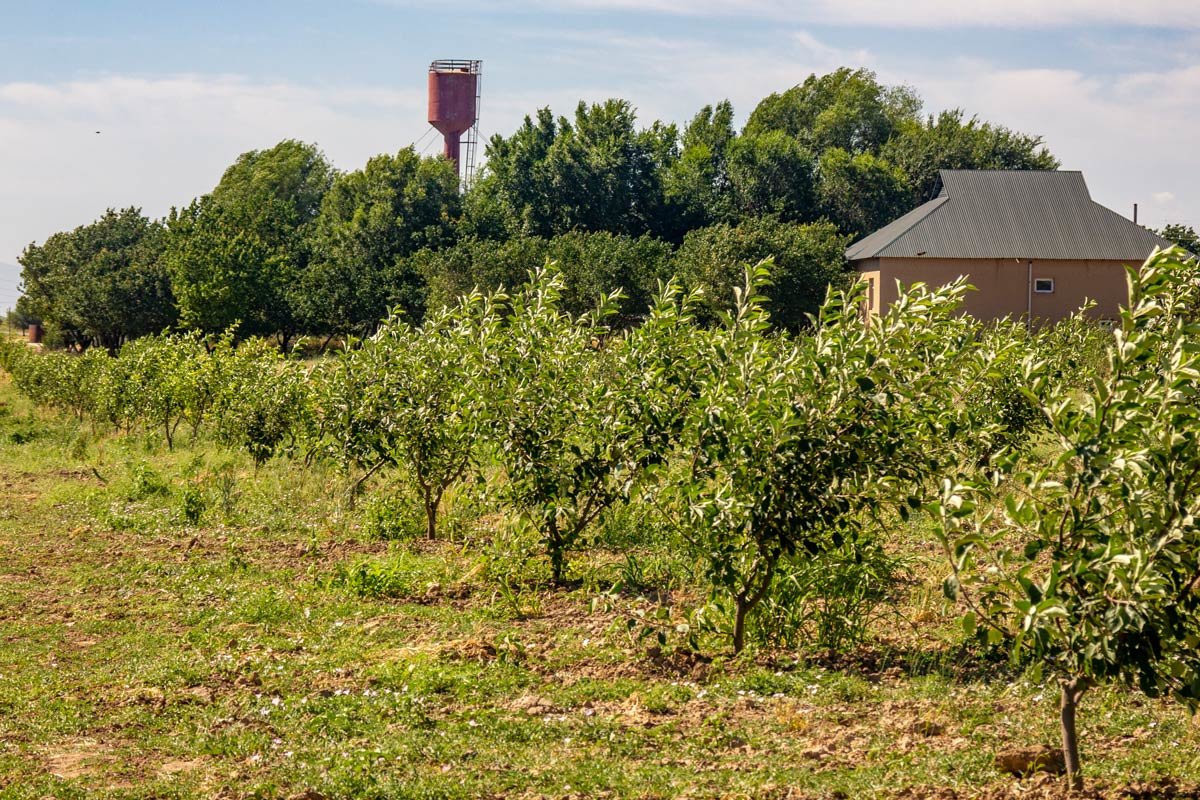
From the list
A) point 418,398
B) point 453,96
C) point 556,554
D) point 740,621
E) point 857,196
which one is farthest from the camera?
point 453,96

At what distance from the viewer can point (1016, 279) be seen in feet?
135

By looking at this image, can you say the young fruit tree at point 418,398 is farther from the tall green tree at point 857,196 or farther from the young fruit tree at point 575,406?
the tall green tree at point 857,196

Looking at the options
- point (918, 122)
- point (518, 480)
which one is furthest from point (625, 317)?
point (918, 122)

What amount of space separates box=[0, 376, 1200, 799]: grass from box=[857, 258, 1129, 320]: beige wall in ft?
103

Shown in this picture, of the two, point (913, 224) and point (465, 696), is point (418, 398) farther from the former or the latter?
point (913, 224)

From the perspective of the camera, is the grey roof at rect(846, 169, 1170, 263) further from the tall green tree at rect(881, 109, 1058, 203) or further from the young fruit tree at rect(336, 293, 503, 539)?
the young fruit tree at rect(336, 293, 503, 539)

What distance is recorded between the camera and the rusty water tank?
233 ft

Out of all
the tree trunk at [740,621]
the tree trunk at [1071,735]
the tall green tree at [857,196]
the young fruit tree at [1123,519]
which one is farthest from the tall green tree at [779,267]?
the young fruit tree at [1123,519]

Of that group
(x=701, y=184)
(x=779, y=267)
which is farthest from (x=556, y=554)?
(x=701, y=184)

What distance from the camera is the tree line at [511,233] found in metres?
44.2

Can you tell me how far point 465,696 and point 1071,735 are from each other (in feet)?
11.5

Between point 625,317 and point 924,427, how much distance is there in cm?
3643

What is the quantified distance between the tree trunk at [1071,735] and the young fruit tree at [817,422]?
1593 millimetres

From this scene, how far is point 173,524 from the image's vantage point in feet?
47.4
